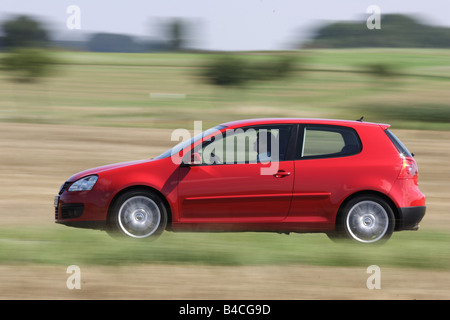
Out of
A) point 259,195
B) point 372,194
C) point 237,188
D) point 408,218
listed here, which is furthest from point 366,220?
point 237,188

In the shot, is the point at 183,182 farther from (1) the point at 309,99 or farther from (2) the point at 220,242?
(1) the point at 309,99

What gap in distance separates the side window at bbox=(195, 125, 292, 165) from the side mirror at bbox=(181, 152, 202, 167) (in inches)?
3.0

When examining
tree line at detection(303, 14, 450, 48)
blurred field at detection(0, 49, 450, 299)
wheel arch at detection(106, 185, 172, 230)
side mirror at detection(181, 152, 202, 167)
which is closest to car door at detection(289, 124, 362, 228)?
blurred field at detection(0, 49, 450, 299)

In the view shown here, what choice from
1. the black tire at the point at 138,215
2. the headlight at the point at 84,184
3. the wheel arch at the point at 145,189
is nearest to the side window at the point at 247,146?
the wheel arch at the point at 145,189

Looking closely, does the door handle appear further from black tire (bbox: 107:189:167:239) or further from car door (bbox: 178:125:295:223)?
black tire (bbox: 107:189:167:239)

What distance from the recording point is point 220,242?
24.0 feet

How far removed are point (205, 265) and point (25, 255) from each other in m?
1.73

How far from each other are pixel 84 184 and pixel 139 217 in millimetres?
753

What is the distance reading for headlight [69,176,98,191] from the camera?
7707 millimetres

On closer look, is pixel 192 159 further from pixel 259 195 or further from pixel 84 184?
pixel 84 184

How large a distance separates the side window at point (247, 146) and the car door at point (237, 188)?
0.04 feet

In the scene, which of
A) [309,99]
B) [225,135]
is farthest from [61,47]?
[225,135]

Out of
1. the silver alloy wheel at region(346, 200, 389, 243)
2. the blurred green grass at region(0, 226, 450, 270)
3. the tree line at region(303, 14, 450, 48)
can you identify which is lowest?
the blurred green grass at region(0, 226, 450, 270)

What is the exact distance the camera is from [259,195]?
24.8ft
